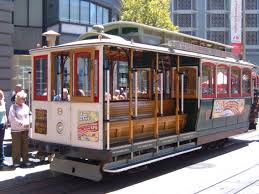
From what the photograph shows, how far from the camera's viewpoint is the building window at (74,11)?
29.2 m

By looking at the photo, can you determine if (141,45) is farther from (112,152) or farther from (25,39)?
(25,39)

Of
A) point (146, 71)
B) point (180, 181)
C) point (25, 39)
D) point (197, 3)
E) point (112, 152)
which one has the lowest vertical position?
point (180, 181)

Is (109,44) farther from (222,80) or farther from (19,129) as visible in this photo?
(222,80)

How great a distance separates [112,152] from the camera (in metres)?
8.79

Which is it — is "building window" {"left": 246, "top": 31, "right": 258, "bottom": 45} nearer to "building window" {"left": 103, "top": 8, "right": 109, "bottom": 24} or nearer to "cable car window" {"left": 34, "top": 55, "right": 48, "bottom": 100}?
"building window" {"left": 103, "top": 8, "right": 109, "bottom": 24}

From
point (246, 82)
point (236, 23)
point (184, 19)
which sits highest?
point (184, 19)

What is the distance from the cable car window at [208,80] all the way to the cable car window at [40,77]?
4.43m

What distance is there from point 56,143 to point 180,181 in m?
2.65

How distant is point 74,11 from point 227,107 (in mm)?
17557

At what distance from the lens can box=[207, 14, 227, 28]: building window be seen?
7494 centimetres

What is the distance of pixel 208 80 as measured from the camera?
12742 mm

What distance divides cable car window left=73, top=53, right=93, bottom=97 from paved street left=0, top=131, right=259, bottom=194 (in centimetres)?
186

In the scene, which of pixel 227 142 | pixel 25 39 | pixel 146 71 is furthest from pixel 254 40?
pixel 146 71

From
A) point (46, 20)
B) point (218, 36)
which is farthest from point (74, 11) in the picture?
point (218, 36)
